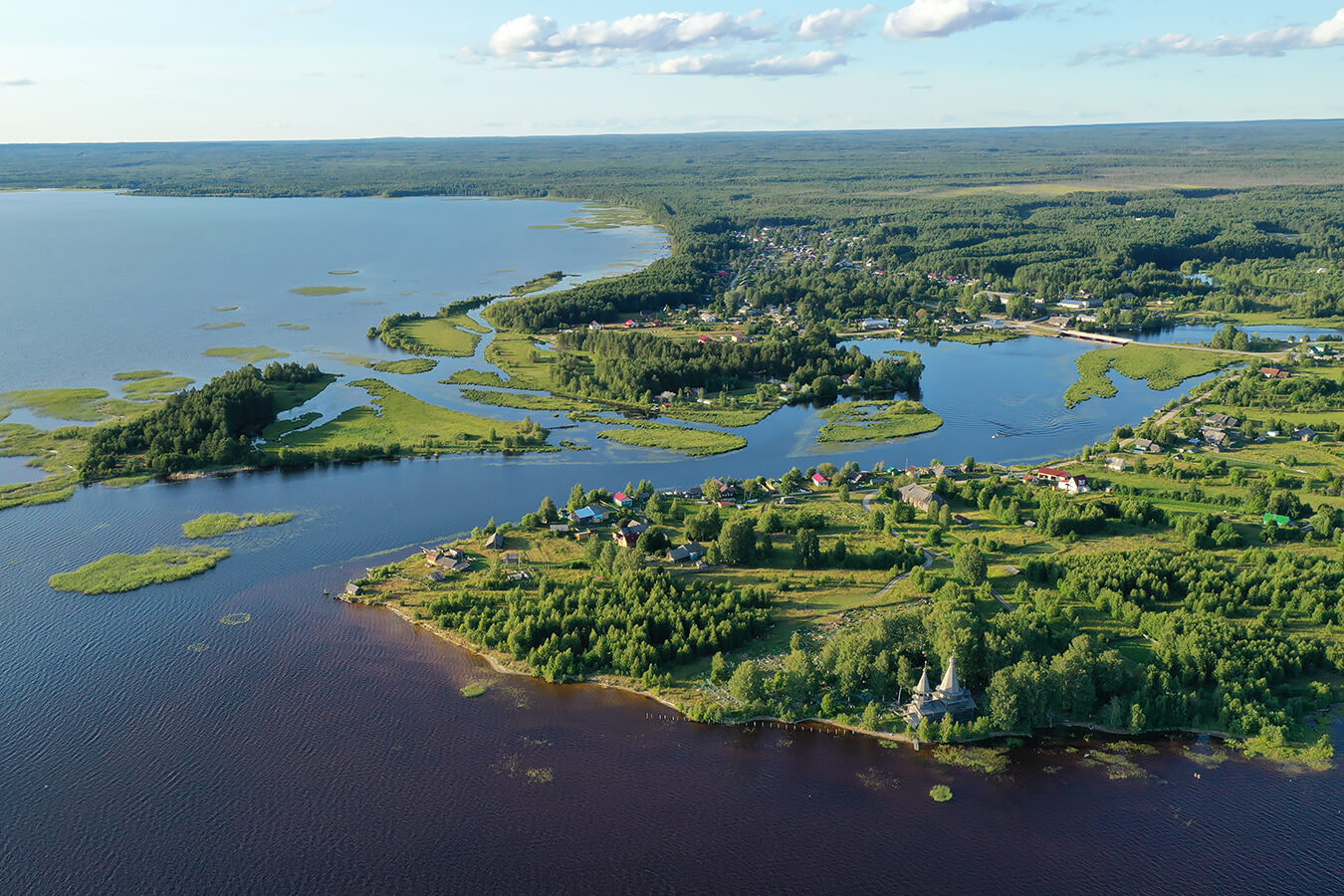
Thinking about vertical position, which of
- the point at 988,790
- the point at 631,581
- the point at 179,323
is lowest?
the point at 988,790

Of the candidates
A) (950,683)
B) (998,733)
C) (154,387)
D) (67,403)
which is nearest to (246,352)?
(154,387)

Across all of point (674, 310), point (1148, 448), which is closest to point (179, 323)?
point (674, 310)

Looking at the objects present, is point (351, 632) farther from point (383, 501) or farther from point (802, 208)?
point (802, 208)

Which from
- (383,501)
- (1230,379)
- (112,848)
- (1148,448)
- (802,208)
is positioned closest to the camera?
(112,848)

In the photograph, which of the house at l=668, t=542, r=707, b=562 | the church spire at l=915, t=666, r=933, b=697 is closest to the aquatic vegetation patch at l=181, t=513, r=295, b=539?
the house at l=668, t=542, r=707, b=562

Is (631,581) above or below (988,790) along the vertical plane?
above

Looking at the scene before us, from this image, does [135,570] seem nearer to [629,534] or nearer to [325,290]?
[629,534]

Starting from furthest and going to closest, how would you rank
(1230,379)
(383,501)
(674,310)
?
(674,310)
(1230,379)
(383,501)
